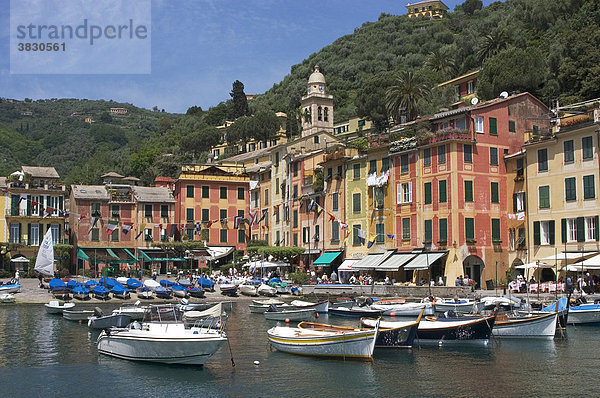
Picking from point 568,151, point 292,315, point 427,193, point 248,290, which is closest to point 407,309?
point 292,315

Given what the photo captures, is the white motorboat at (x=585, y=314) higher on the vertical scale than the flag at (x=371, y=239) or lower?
lower

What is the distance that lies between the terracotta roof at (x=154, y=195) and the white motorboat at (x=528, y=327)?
60265 millimetres

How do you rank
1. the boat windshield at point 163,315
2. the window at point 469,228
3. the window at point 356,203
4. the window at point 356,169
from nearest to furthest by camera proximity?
the boat windshield at point 163,315 < the window at point 469,228 < the window at point 356,203 < the window at point 356,169

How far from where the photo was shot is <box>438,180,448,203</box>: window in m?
63.6

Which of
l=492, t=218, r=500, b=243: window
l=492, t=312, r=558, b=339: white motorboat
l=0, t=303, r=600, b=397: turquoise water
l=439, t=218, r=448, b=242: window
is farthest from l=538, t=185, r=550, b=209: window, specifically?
l=492, t=312, r=558, b=339: white motorboat

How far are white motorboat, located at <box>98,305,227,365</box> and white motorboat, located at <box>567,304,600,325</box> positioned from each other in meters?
25.4

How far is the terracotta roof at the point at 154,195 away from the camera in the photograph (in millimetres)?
92125

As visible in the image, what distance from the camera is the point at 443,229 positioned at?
63.7m

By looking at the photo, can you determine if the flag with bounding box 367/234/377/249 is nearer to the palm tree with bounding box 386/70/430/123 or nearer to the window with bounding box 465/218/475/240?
the window with bounding box 465/218/475/240

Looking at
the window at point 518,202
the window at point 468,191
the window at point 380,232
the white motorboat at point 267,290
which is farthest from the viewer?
the window at point 380,232

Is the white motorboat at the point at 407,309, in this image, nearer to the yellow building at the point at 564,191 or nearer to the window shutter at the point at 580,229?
the yellow building at the point at 564,191

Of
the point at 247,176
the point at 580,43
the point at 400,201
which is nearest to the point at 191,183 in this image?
the point at 247,176

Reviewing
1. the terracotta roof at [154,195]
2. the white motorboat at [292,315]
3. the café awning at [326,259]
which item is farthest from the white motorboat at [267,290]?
the terracotta roof at [154,195]

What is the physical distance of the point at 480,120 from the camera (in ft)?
211
